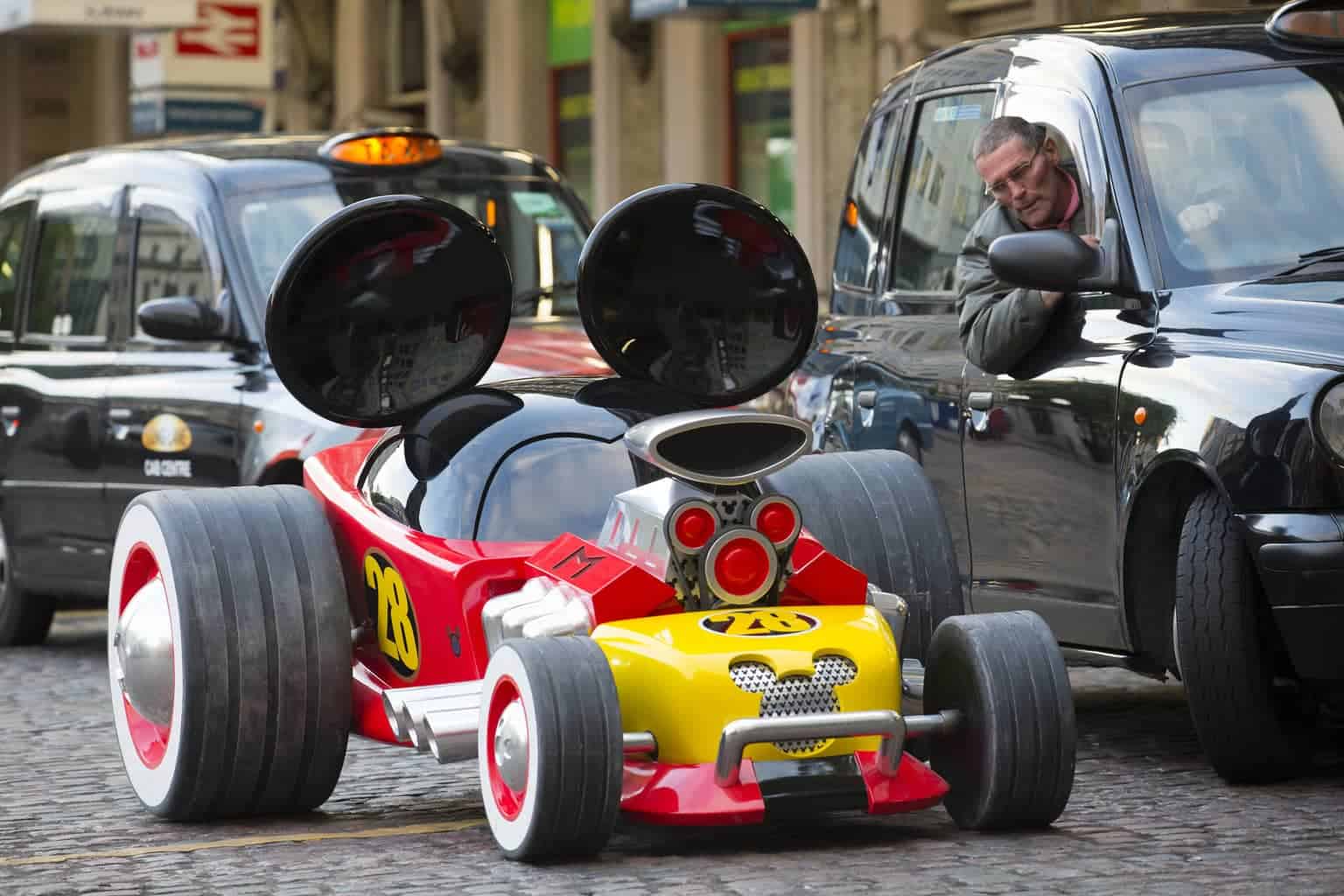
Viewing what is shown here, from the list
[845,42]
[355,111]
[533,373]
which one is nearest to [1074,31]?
[533,373]

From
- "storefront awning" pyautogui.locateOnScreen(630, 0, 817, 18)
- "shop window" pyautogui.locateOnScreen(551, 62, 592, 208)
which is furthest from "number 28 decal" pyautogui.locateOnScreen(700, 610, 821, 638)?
"shop window" pyautogui.locateOnScreen(551, 62, 592, 208)

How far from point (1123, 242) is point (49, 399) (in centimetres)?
519

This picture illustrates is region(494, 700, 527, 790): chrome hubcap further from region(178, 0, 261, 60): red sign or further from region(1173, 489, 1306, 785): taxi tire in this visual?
region(178, 0, 261, 60): red sign

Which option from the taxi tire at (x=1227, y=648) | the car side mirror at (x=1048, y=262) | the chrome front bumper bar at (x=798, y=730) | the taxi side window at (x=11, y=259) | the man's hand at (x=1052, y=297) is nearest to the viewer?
the chrome front bumper bar at (x=798, y=730)

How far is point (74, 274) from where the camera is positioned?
1116cm

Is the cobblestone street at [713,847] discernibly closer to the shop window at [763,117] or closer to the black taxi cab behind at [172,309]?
the black taxi cab behind at [172,309]

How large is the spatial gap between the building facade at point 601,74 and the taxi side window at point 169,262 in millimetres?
7005

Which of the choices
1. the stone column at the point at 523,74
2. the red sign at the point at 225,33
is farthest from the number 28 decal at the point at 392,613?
the stone column at the point at 523,74

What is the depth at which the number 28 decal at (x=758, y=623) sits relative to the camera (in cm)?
578

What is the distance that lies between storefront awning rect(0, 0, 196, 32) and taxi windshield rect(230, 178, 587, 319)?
12.1 m

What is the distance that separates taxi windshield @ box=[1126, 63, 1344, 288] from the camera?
7164mm

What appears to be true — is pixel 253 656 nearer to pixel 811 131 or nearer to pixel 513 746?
pixel 513 746

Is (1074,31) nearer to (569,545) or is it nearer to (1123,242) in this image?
(1123,242)

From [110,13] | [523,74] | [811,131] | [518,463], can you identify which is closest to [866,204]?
[518,463]
